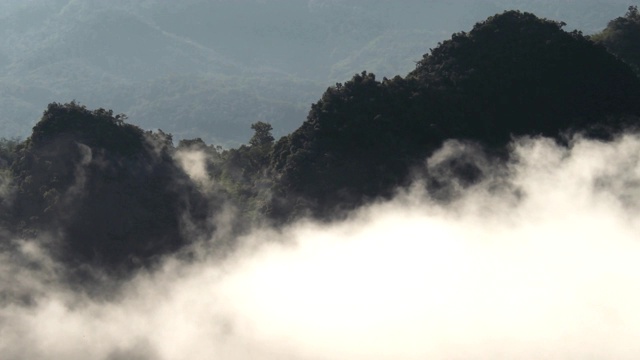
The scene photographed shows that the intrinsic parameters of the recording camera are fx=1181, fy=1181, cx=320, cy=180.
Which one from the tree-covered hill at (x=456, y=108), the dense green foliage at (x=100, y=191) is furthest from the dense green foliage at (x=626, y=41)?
the dense green foliage at (x=100, y=191)

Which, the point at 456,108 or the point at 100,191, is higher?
the point at 456,108

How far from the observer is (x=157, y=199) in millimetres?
87438

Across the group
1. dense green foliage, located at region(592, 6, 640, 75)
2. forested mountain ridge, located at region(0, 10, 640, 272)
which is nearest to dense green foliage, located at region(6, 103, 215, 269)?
forested mountain ridge, located at region(0, 10, 640, 272)

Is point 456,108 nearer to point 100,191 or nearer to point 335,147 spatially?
point 335,147

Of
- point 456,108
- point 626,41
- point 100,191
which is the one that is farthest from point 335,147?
point 626,41

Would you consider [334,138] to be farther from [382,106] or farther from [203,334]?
[203,334]

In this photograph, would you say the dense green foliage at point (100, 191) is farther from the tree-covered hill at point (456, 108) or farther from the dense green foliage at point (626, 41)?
the dense green foliage at point (626, 41)

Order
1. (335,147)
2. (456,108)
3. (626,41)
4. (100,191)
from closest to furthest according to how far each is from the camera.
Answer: (100,191)
(335,147)
(456,108)
(626,41)

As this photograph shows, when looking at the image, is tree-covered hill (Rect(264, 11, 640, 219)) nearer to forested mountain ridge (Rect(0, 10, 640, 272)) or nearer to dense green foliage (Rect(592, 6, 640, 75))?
forested mountain ridge (Rect(0, 10, 640, 272))

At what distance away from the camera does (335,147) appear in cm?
9094

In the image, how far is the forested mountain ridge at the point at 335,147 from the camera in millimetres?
86000

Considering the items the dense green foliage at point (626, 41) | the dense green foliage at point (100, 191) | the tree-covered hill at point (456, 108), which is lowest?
the dense green foliage at point (100, 191)

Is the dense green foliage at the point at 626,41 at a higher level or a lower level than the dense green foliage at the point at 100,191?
higher

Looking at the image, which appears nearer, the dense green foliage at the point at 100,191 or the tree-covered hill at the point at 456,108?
the dense green foliage at the point at 100,191
